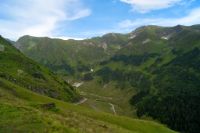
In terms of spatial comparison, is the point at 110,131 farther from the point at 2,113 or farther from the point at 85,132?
the point at 2,113

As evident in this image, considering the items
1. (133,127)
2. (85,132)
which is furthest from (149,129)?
(85,132)

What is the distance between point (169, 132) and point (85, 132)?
5961 cm

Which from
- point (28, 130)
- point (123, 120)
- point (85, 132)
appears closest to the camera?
point (28, 130)

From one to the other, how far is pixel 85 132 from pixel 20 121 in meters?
10.7

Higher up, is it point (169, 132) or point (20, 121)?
point (20, 121)

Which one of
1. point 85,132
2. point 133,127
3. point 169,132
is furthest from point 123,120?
point 85,132

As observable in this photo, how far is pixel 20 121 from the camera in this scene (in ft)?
175

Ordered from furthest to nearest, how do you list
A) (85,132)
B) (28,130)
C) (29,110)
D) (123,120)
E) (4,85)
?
1. (4,85)
2. (123,120)
3. (29,110)
4. (85,132)
5. (28,130)

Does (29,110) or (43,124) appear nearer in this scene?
(43,124)

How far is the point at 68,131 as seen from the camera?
52.0 meters

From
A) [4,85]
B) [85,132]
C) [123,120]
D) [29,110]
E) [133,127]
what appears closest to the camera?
[85,132]

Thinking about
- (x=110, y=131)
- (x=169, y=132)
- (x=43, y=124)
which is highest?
(x=43, y=124)

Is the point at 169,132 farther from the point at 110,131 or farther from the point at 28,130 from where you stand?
the point at 28,130

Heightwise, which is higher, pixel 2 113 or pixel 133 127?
pixel 2 113
